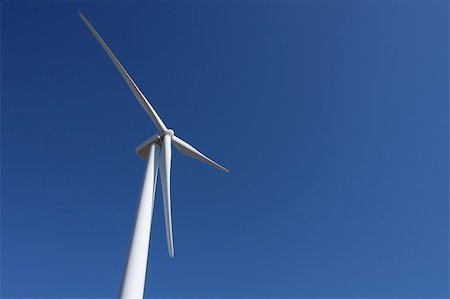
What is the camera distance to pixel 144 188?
16.2 meters

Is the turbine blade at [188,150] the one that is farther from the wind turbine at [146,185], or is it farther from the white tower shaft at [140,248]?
the white tower shaft at [140,248]

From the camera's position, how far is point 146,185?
16375mm

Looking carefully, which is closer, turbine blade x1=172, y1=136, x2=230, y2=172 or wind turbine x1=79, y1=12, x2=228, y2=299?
wind turbine x1=79, y1=12, x2=228, y2=299

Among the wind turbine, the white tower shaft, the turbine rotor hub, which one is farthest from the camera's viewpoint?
the turbine rotor hub

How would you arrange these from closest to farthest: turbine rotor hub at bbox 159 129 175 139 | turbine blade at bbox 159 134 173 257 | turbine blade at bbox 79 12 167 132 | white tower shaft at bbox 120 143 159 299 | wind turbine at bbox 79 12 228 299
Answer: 1. white tower shaft at bbox 120 143 159 299
2. wind turbine at bbox 79 12 228 299
3. turbine blade at bbox 159 134 173 257
4. turbine rotor hub at bbox 159 129 175 139
5. turbine blade at bbox 79 12 167 132

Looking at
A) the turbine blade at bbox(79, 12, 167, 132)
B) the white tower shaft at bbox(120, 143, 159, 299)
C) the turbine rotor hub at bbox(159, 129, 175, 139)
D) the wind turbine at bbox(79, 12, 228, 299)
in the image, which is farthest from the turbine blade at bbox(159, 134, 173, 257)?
the white tower shaft at bbox(120, 143, 159, 299)

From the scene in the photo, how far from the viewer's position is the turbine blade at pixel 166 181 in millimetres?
18297

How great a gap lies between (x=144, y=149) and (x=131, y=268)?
32.3ft

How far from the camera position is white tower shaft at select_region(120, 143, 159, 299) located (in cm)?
1216

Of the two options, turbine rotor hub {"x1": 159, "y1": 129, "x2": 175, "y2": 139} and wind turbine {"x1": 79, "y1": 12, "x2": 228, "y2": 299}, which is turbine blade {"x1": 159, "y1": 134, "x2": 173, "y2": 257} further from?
turbine rotor hub {"x1": 159, "y1": 129, "x2": 175, "y2": 139}

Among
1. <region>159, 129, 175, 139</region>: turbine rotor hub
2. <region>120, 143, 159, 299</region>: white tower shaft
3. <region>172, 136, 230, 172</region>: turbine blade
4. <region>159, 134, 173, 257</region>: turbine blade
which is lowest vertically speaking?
<region>120, 143, 159, 299</region>: white tower shaft

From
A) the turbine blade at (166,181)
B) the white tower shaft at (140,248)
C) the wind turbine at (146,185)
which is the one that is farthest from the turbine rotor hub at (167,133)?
the white tower shaft at (140,248)

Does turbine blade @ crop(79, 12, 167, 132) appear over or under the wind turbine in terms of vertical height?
over

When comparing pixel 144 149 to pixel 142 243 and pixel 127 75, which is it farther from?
pixel 142 243
